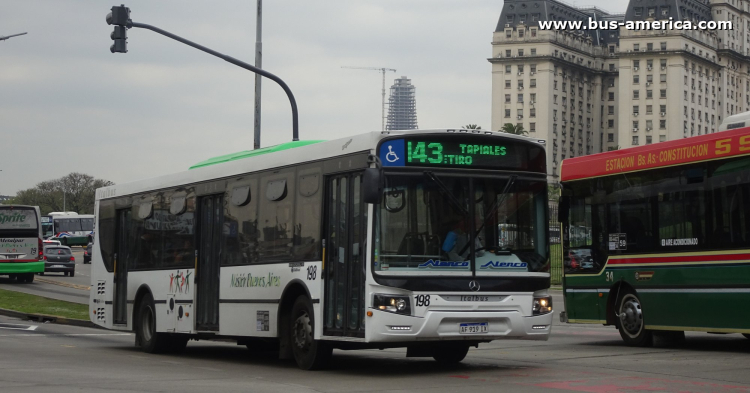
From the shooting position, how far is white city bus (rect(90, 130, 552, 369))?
11.9 m

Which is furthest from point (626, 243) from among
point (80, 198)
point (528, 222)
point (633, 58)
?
point (633, 58)

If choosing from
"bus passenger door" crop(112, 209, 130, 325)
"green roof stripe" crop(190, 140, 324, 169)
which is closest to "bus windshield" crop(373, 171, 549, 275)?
"green roof stripe" crop(190, 140, 324, 169)

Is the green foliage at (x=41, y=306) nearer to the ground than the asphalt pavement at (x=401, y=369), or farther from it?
farther from it

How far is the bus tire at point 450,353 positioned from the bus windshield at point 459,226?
5.71ft

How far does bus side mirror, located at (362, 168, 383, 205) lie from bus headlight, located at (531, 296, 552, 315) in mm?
2383

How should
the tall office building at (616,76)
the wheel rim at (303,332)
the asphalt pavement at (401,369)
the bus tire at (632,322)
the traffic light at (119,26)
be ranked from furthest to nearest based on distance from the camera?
the tall office building at (616,76) < the traffic light at (119,26) < the bus tire at (632,322) < the wheel rim at (303,332) < the asphalt pavement at (401,369)

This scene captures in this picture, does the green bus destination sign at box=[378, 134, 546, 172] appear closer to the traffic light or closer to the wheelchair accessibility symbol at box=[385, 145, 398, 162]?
the wheelchair accessibility symbol at box=[385, 145, 398, 162]

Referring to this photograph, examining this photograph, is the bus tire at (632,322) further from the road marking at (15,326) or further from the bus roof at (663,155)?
the road marking at (15,326)

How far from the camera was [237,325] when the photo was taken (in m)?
15.0

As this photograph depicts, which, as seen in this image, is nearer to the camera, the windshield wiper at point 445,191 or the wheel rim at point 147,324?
the windshield wiper at point 445,191

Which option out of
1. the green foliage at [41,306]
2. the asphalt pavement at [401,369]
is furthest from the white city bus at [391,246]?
the green foliage at [41,306]

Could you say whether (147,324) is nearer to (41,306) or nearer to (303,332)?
(303,332)

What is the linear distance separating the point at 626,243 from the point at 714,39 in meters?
163

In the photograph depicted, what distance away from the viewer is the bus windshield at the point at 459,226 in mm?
11922
